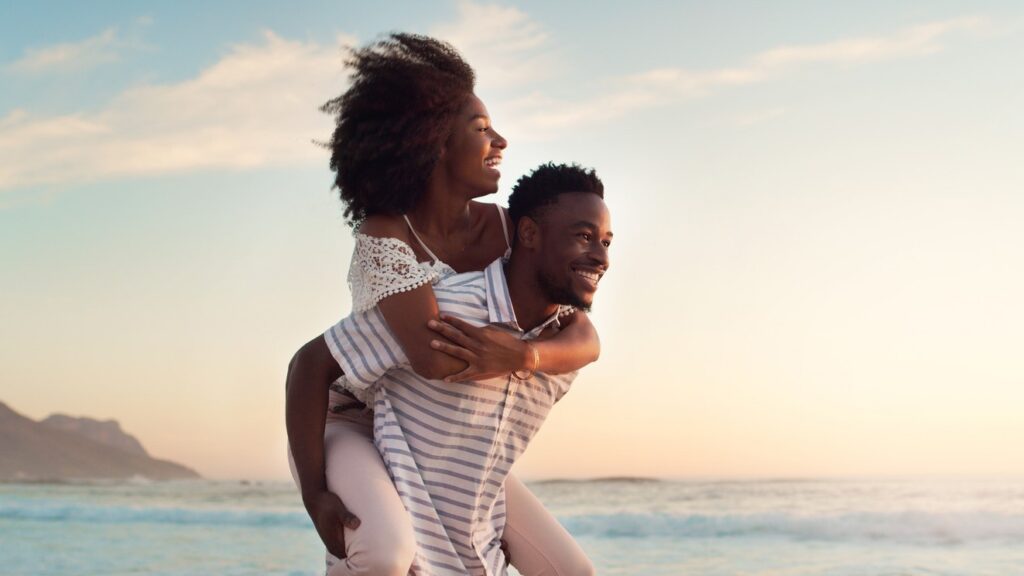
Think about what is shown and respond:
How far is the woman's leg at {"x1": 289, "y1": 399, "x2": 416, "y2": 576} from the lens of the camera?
297 cm

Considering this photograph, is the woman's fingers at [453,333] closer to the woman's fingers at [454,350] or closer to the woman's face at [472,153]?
the woman's fingers at [454,350]

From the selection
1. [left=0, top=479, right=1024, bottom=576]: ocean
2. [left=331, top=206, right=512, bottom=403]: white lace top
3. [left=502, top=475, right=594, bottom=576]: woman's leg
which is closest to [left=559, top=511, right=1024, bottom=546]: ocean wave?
[left=0, top=479, right=1024, bottom=576]: ocean

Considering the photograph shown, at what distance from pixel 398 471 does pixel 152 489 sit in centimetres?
A: 1739

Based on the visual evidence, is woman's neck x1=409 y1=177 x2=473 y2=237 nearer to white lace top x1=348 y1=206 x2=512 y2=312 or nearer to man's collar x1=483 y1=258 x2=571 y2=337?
white lace top x1=348 y1=206 x2=512 y2=312

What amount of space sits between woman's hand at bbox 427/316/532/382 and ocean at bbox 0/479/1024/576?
680cm

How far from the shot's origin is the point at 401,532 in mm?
3008

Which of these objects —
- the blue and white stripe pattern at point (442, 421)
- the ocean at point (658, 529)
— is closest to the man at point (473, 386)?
the blue and white stripe pattern at point (442, 421)

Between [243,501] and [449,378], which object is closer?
[449,378]

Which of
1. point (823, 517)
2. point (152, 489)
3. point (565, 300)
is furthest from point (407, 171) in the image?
point (152, 489)

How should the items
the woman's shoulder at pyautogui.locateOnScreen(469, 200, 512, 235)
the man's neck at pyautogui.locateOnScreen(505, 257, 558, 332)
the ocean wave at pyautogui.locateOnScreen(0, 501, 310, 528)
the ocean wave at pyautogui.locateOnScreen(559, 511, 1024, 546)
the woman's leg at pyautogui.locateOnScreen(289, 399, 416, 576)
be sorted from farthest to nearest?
the ocean wave at pyautogui.locateOnScreen(0, 501, 310, 528) < the ocean wave at pyautogui.locateOnScreen(559, 511, 1024, 546) < the woman's shoulder at pyautogui.locateOnScreen(469, 200, 512, 235) < the man's neck at pyautogui.locateOnScreen(505, 257, 558, 332) < the woman's leg at pyautogui.locateOnScreen(289, 399, 416, 576)

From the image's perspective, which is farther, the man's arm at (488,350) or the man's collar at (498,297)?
the man's collar at (498,297)

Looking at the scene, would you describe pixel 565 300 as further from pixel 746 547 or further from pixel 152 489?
pixel 152 489

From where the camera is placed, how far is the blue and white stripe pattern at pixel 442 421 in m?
3.19

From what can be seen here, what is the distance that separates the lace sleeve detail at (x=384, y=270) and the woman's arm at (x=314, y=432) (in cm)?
19
